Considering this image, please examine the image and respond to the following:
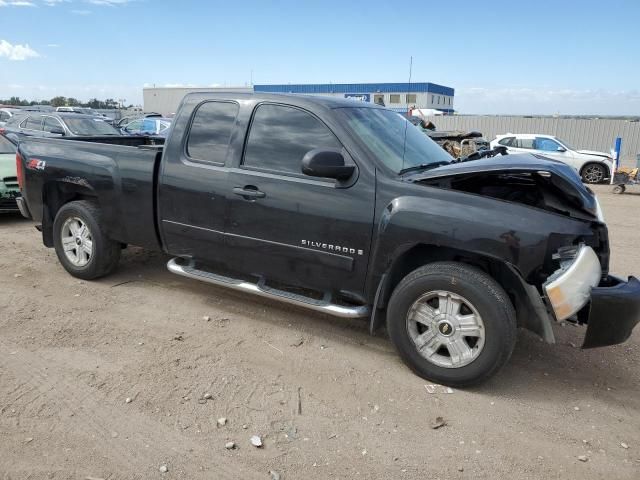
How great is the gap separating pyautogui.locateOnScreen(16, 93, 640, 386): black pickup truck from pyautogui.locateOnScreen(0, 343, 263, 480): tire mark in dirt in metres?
1.38

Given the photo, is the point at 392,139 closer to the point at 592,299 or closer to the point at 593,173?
the point at 592,299

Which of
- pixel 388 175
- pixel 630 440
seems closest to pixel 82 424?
pixel 388 175

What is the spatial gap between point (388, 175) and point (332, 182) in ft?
1.34

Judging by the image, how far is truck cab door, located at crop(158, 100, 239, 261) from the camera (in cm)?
437

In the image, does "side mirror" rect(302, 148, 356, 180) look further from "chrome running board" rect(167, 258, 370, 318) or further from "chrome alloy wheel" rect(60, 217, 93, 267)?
"chrome alloy wheel" rect(60, 217, 93, 267)

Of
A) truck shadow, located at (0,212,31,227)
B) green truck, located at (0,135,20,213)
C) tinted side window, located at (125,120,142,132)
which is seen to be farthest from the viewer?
tinted side window, located at (125,120,142,132)

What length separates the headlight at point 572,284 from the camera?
316 cm

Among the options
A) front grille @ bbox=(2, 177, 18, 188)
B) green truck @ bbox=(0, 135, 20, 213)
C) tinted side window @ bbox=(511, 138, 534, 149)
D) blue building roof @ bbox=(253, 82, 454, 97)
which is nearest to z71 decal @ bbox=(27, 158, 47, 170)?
green truck @ bbox=(0, 135, 20, 213)

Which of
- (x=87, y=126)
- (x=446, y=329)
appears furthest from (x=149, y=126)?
(x=446, y=329)

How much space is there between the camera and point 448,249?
371 centimetres

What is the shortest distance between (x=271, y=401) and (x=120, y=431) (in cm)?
89

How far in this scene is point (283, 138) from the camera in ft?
13.7

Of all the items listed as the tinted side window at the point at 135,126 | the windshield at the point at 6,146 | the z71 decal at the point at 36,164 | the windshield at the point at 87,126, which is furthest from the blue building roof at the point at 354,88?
the z71 decal at the point at 36,164

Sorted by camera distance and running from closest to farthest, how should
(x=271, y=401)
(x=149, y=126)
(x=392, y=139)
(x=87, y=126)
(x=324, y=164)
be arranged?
1. (x=271, y=401)
2. (x=324, y=164)
3. (x=392, y=139)
4. (x=87, y=126)
5. (x=149, y=126)
